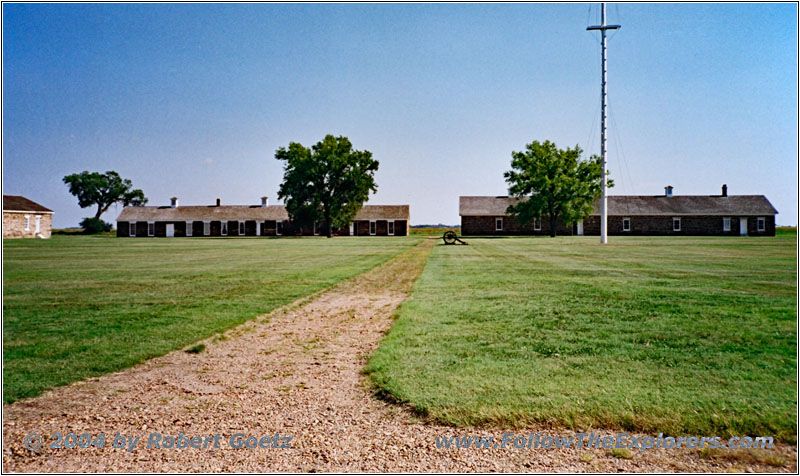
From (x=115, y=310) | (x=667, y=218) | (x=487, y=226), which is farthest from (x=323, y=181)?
(x=115, y=310)

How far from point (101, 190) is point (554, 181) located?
6143 centimetres

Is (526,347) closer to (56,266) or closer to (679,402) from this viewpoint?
(679,402)

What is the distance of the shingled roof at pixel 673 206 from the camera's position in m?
68.1

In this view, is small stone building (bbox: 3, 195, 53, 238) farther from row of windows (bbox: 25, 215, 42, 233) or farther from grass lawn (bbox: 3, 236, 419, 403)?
grass lawn (bbox: 3, 236, 419, 403)

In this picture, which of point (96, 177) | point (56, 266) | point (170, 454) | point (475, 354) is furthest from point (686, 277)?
point (96, 177)

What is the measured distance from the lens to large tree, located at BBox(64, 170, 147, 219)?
74.6 metres

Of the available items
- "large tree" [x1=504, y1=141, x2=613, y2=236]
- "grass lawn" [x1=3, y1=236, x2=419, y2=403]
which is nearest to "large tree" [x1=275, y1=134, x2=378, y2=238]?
"large tree" [x1=504, y1=141, x2=613, y2=236]

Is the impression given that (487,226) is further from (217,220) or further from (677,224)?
(217,220)

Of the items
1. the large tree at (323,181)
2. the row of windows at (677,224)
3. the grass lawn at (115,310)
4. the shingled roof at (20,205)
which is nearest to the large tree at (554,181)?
the row of windows at (677,224)

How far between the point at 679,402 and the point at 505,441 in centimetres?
174

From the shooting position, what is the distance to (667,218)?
68.2 metres

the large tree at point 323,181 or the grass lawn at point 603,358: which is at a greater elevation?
the large tree at point 323,181

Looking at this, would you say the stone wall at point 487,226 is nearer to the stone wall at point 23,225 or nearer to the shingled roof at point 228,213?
the shingled roof at point 228,213

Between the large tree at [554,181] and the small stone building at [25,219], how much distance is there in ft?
159
